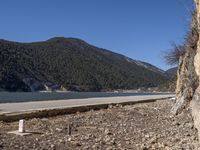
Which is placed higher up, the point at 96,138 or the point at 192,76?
the point at 192,76

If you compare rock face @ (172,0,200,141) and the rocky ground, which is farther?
the rocky ground

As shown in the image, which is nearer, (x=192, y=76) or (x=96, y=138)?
(x=96, y=138)

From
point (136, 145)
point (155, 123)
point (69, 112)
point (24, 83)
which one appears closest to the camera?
point (136, 145)

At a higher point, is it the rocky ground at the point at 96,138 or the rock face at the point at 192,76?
the rock face at the point at 192,76

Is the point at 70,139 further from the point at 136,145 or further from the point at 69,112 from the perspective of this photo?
the point at 69,112

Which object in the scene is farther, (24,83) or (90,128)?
(24,83)

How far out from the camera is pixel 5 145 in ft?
51.2

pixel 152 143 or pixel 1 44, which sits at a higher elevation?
pixel 1 44

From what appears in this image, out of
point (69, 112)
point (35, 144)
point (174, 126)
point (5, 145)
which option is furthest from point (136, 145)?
point (69, 112)

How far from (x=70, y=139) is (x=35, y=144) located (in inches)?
83.7

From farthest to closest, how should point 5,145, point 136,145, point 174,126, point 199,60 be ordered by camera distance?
point 174,126 < point 136,145 < point 5,145 < point 199,60

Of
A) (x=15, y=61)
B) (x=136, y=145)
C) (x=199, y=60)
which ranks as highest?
(x=15, y=61)

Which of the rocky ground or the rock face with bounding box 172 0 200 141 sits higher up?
the rock face with bounding box 172 0 200 141

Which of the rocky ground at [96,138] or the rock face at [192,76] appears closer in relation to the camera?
the rock face at [192,76]
